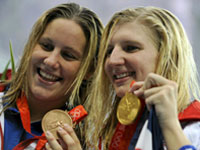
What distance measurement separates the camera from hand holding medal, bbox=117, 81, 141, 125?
4.11 feet

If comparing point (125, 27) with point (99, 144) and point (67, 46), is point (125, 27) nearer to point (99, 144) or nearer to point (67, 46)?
point (67, 46)

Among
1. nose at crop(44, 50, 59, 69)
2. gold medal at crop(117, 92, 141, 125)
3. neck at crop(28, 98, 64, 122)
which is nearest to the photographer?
gold medal at crop(117, 92, 141, 125)

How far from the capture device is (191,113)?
3.95ft

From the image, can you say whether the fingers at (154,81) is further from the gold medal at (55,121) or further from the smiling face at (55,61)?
the smiling face at (55,61)

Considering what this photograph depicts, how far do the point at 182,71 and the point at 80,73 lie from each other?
68 centimetres

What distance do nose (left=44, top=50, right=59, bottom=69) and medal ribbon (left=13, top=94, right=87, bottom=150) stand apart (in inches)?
11.6

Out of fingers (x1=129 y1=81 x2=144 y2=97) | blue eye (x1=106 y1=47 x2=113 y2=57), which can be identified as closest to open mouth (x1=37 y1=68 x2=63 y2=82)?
blue eye (x1=106 y1=47 x2=113 y2=57)

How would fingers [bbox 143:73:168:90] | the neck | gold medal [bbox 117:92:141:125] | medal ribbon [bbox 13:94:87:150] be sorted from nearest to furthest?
fingers [bbox 143:73:168:90] → gold medal [bbox 117:92:141:125] → medal ribbon [bbox 13:94:87:150] → the neck

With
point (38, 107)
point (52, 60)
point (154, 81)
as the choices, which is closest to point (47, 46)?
point (52, 60)

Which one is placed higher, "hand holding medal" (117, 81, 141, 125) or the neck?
"hand holding medal" (117, 81, 141, 125)

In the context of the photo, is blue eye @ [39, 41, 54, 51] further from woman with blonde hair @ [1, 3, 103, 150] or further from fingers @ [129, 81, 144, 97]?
fingers @ [129, 81, 144, 97]

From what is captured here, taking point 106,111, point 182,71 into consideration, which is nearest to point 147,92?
point 182,71

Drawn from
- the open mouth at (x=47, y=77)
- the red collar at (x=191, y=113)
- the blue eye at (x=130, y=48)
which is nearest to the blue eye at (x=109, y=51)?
the blue eye at (x=130, y=48)

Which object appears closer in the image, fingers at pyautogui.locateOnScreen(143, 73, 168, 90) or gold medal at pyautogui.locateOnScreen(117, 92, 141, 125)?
fingers at pyautogui.locateOnScreen(143, 73, 168, 90)
